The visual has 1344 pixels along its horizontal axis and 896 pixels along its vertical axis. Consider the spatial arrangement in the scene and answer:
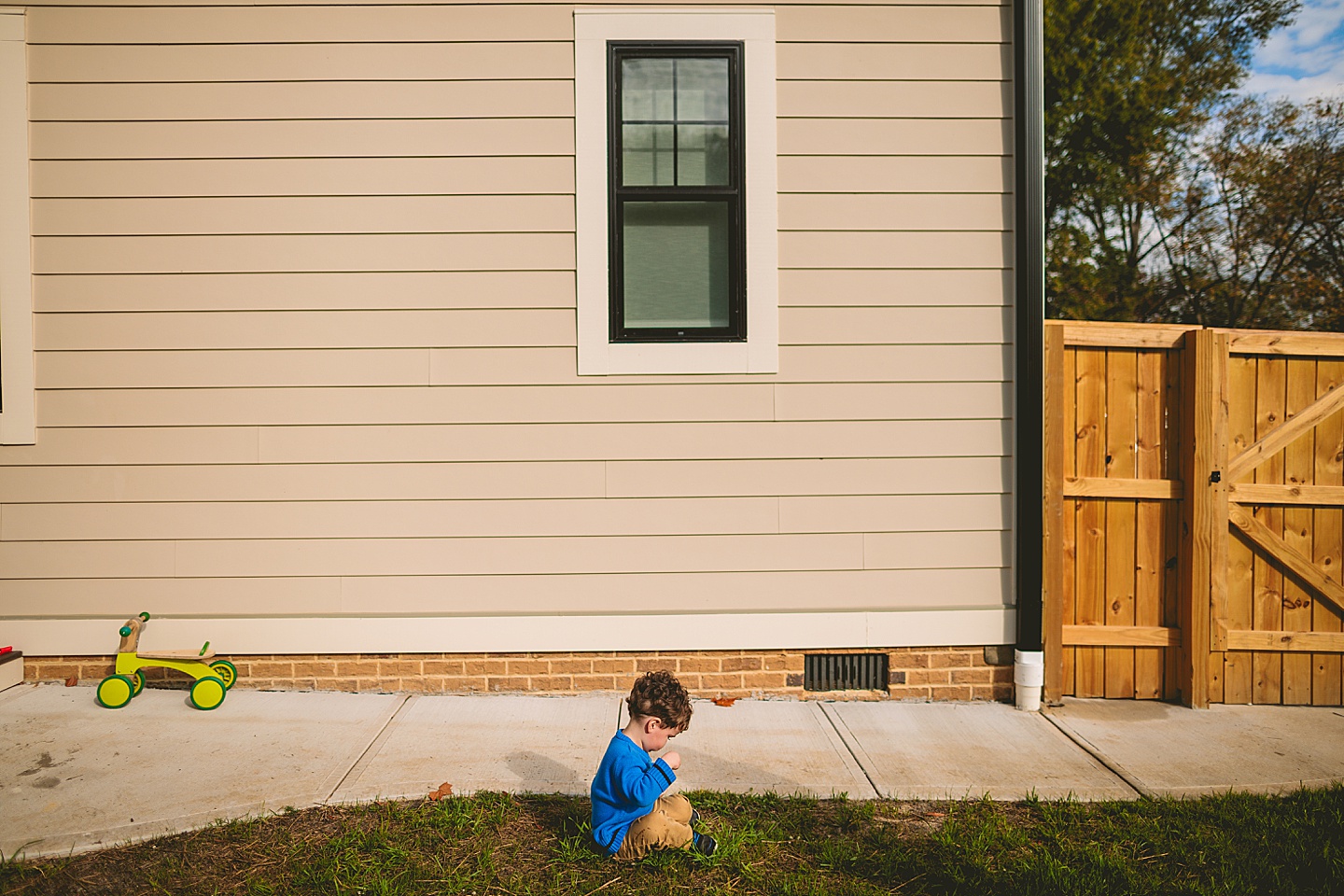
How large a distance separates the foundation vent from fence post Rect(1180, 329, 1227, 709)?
1.64 meters

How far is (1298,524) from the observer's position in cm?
452

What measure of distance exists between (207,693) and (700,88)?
→ 3915mm

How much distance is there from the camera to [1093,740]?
3.99 m

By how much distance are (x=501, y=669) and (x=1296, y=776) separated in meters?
3.69

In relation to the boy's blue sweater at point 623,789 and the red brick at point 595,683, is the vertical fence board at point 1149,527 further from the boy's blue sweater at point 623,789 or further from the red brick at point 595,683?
the boy's blue sweater at point 623,789

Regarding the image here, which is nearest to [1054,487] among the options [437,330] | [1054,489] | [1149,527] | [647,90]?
[1054,489]

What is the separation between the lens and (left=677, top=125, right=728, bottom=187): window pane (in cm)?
437

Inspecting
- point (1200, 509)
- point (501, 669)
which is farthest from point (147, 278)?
point (1200, 509)

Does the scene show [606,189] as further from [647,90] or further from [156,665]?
[156,665]

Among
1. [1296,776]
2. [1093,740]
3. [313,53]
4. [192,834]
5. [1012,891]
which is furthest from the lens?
[313,53]

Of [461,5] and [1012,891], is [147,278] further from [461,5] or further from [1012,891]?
[1012,891]

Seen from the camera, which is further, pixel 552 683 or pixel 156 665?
pixel 552 683

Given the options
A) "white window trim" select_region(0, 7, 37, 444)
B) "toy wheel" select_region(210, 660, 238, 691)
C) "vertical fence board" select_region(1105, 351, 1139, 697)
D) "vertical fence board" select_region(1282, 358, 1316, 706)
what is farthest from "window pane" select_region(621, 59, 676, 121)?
"vertical fence board" select_region(1282, 358, 1316, 706)

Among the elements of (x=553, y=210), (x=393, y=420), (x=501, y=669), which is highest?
(x=553, y=210)
